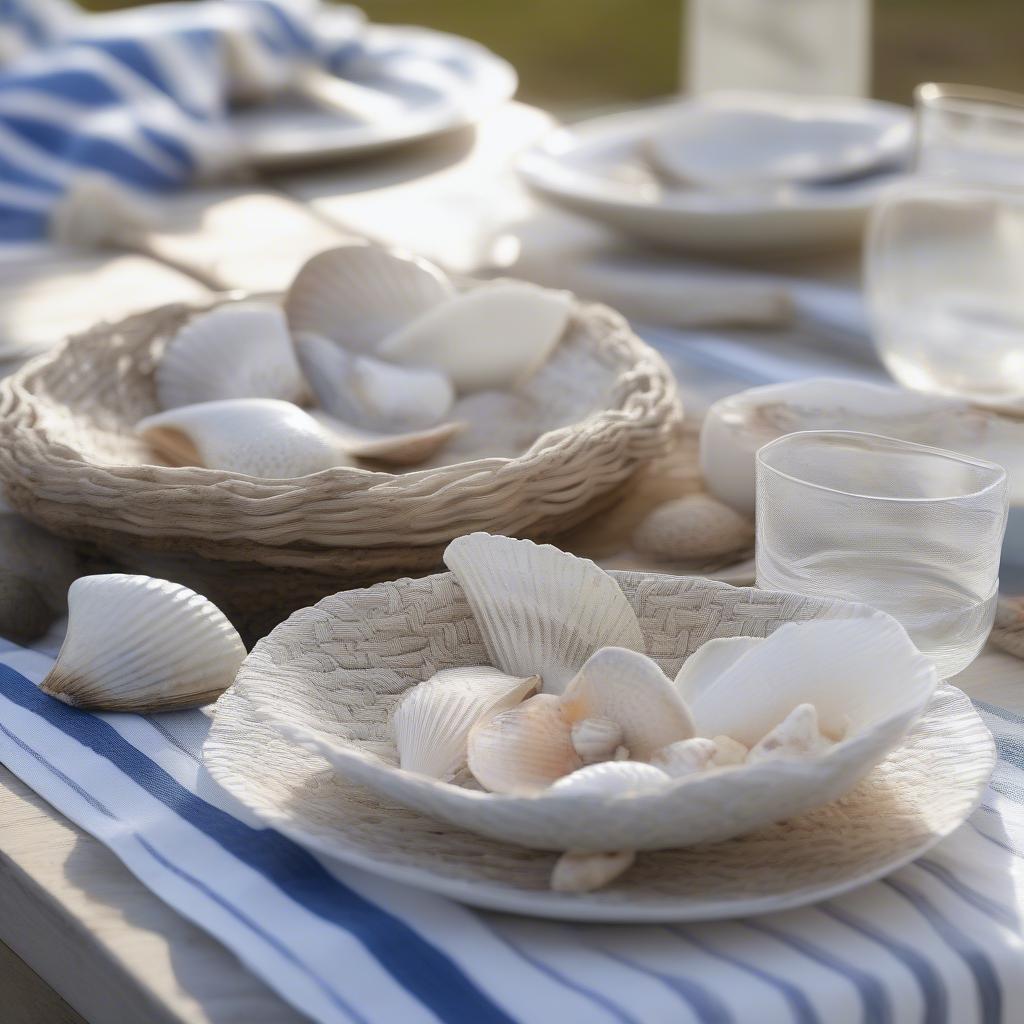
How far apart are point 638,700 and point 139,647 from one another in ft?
0.79

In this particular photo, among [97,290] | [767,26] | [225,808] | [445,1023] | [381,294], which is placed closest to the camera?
[445,1023]

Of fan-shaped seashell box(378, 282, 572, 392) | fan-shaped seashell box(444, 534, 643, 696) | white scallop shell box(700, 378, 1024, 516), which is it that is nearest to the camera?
fan-shaped seashell box(444, 534, 643, 696)

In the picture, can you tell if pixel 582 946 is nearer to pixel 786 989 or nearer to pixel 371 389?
pixel 786 989

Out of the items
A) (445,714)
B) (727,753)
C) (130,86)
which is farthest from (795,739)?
(130,86)

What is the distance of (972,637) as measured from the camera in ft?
2.09

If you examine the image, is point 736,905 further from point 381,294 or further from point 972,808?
point 381,294

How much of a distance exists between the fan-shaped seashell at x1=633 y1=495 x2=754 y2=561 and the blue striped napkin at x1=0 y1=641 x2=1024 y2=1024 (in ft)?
0.84

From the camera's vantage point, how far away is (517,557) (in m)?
0.59

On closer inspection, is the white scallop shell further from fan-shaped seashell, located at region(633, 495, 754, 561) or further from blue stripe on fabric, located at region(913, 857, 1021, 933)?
blue stripe on fabric, located at region(913, 857, 1021, 933)

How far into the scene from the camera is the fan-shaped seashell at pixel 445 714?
53cm

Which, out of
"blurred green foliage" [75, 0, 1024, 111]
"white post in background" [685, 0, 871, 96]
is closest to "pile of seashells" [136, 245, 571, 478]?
"white post in background" [685, 0, 871, 96]

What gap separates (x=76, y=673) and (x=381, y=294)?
0.38m

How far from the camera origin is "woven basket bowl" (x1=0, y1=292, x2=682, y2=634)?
0.70 m

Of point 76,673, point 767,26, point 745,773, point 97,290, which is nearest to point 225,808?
point 76,673
